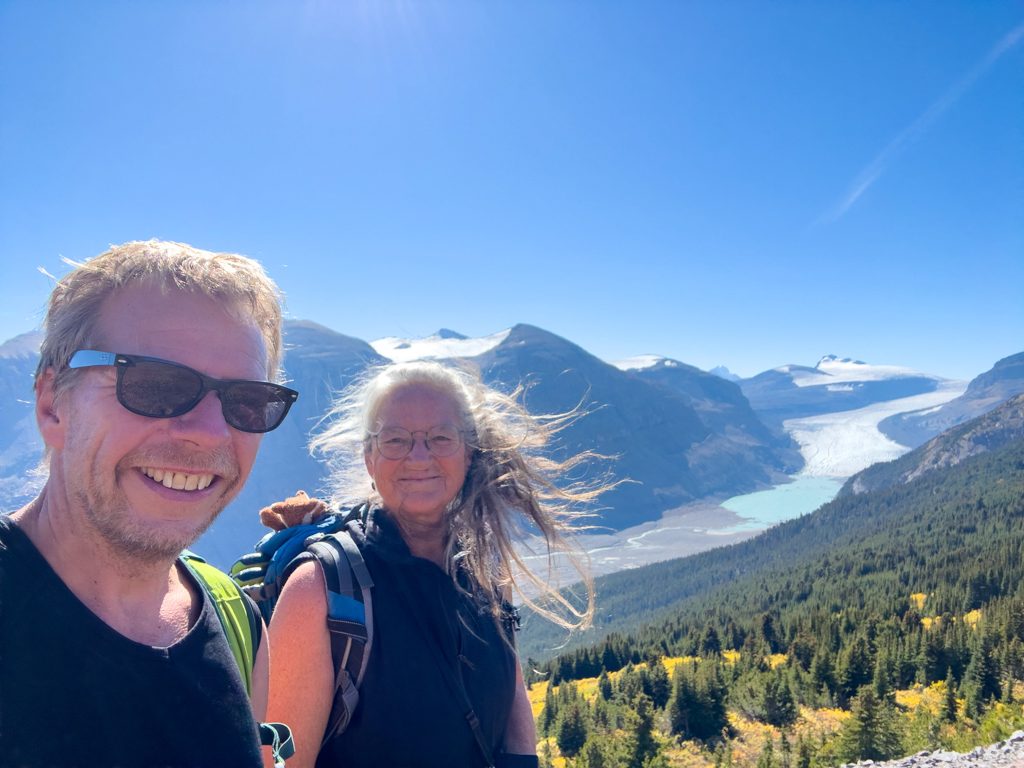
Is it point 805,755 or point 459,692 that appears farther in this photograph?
point 805,755

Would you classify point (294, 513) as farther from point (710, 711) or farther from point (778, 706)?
point (710, 711)

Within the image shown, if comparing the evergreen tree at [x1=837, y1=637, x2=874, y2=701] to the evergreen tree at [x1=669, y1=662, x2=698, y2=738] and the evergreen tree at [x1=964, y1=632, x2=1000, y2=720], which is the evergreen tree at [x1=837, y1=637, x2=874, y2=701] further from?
the evergreen tree at [x1=669, y1=662, x2=698, y2=738]

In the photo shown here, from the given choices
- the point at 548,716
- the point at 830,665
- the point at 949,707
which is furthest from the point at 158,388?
the point at 548,716

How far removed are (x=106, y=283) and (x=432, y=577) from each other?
2.08 m

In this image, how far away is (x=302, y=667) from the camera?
2500 millimetres

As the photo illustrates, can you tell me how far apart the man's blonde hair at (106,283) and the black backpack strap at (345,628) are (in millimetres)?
1328

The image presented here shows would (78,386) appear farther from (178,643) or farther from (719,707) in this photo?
(719,707)

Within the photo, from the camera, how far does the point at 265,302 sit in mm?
2311

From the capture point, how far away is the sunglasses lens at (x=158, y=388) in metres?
Answer: 1.90

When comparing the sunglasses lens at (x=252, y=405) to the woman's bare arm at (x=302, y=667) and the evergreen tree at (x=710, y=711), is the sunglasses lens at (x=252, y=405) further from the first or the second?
the evergreen tree at (x=710, y=711)

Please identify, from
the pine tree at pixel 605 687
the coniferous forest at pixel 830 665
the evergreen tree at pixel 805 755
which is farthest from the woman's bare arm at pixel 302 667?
the pine tree at pixel 605 687

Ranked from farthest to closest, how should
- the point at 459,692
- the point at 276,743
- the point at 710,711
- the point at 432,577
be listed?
the point at 710,711
the point at 432,577
the point at 459,692
the point at 276,743

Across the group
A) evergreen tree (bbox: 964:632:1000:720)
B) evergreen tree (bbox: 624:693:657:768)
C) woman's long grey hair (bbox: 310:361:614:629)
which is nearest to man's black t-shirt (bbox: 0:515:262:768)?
woman's long grey hair (bbox: 310:361:614:629)

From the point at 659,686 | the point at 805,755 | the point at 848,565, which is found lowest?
the point at 848,565
